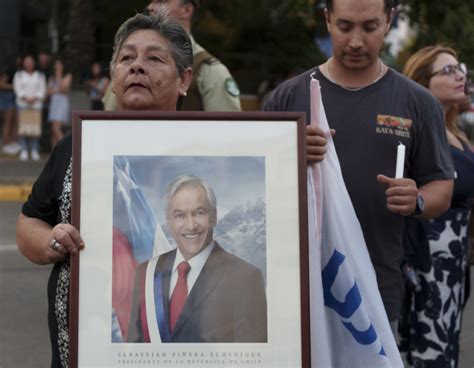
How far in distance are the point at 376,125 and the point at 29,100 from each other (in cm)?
1501

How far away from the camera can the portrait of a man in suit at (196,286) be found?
263 centimetres

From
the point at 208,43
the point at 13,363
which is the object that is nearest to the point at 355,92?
the point at 13,363

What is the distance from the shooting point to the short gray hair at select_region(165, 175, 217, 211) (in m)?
2.69

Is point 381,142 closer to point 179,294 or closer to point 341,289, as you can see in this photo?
point 341,289

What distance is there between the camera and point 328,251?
9.75 feet

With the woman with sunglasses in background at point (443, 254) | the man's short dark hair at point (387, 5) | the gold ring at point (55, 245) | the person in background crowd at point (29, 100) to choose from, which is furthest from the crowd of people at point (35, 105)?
the gold ring at point (55, 245)

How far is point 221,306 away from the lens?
2646 millimetres

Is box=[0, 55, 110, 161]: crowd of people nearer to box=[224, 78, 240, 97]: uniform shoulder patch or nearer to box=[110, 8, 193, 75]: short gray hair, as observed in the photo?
box=[224, 78, 240, 97]: uniform shoulder patch

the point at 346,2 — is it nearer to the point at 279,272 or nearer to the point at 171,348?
the point at 279,272

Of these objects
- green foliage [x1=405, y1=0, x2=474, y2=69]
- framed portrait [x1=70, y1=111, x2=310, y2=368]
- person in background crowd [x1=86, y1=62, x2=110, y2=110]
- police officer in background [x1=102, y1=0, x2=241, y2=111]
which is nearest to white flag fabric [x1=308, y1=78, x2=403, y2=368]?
framed portrait [x1=70, y1=111, x2=310, y2=368]

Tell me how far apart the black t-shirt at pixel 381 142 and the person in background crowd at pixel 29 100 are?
576 inches

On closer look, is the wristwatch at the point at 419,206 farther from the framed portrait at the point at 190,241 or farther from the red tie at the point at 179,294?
the red tie at the point at 179,294

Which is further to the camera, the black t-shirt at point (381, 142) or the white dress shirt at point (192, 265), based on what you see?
the black t-shirt at point (381, 142)

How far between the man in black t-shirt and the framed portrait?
84 centimetres
